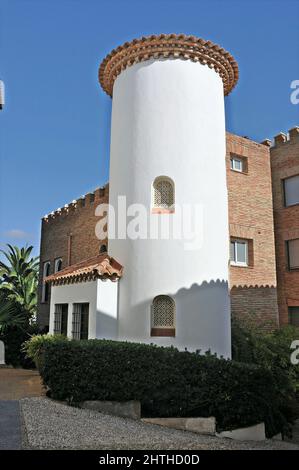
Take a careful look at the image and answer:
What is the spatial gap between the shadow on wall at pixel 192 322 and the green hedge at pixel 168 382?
2.14 meters

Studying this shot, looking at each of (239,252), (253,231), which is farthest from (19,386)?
(253,231)

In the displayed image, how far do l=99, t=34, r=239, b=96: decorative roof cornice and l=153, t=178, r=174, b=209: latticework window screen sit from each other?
3705 mm

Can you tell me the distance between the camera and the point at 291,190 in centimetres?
1591

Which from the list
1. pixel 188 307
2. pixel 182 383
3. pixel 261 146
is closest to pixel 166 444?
pixel 182 383

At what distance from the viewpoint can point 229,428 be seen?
761cm

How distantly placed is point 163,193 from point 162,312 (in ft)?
10.8

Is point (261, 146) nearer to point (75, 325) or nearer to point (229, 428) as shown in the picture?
point (75, 325)

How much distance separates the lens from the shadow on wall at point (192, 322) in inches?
411

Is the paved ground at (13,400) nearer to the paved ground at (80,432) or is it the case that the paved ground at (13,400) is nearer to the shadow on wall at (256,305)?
the paved ground at (80,432)

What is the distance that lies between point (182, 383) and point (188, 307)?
289 centimetres

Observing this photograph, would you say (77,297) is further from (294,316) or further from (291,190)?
(291,190)

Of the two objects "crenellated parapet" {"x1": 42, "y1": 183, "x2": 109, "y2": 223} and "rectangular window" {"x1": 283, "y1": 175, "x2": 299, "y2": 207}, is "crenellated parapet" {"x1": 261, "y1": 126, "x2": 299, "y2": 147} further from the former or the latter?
"crenellated parapet" {"x1": 42, "y1": 183, "x2": 109, "y2": 223}

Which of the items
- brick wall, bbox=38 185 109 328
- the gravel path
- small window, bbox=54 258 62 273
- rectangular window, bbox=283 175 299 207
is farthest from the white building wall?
rectangular window, bbox=283 175 299 207

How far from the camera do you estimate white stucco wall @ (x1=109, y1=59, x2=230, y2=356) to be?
34.9 feet
